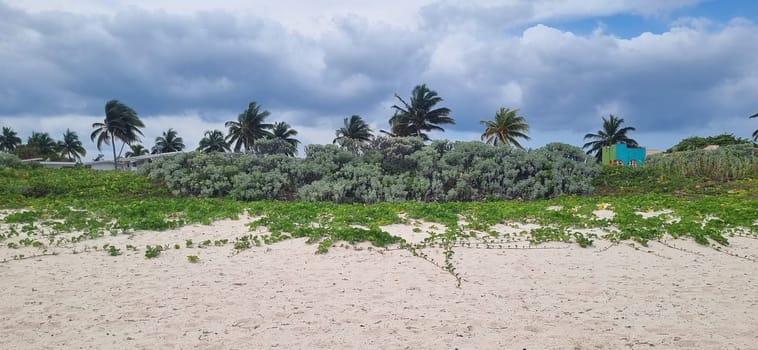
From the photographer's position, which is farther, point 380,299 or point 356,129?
point 356,129

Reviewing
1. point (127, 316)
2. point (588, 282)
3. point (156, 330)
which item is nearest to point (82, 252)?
point (127, 316)

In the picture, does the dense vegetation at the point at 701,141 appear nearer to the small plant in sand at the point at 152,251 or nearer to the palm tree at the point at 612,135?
the palm tree at the point at 612,135

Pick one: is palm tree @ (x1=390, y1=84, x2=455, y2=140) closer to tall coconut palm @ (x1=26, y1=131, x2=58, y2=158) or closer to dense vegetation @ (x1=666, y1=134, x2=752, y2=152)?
dense vegetation @ (x1=666, y1=134, x2=752, y2=152)

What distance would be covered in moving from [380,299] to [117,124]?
45681mm

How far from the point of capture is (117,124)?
44.8 m

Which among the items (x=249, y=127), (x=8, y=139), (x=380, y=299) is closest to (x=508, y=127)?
(x=249, y=127)

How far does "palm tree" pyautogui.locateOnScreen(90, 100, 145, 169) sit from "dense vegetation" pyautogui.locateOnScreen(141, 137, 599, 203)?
30.2m

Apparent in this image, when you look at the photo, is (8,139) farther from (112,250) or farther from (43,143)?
(112,250)

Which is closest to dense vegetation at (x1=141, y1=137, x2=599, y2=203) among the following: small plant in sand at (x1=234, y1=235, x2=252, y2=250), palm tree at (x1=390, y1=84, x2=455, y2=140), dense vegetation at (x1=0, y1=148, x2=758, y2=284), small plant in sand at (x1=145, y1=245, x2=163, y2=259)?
dense vegetation at (x1=0, y1=148, x2=758, y2=284)

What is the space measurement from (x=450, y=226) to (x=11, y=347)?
6678mm

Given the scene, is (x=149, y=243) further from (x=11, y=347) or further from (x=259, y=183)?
(x=259, y=183)

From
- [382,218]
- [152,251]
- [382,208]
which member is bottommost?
[152,251]

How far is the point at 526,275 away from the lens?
21.8ft

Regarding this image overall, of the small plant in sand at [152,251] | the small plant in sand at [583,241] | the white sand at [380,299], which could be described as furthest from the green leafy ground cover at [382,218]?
the small plant in sand at [152,251]
